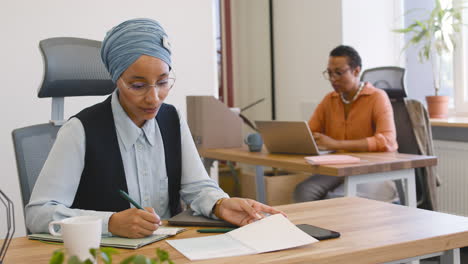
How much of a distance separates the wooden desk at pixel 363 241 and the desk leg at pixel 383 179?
2.96 ft

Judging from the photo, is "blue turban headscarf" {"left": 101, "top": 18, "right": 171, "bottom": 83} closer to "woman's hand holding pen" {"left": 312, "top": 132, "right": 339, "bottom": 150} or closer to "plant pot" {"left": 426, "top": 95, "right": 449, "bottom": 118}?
Result: "woman's hand holding pen" {"left": 312, "top": 132, "right": 339, "bottom": 150}

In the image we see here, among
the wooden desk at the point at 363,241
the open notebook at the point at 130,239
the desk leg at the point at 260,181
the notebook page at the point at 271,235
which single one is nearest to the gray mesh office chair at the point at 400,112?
the desk leg at the point at 260,181

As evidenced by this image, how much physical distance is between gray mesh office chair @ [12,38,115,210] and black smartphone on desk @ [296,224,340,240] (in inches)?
32.5

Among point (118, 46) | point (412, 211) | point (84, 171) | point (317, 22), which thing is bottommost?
point (412, 211)

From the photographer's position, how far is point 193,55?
342cm

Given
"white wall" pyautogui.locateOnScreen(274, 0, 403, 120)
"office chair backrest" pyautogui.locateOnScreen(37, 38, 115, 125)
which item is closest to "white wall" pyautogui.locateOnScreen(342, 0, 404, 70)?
"white wall" pyautogui.locateOnScreen(274, 0, 403, 120)

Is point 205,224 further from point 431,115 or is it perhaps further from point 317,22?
point 317,22

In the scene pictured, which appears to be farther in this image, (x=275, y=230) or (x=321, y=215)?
(x=321, y=215)

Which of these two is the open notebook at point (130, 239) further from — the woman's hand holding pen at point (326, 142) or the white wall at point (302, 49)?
the white wall at point (302, 49)

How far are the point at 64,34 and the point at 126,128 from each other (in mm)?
1676

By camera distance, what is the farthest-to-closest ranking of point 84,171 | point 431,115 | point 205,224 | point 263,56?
point 263,56 < point 431,115 < point 84,171 < point 205,224

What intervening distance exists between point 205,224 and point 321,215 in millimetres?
299

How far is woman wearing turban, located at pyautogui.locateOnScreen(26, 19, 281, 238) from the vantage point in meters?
1.45

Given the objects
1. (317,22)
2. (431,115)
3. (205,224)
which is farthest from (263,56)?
(205,224)
